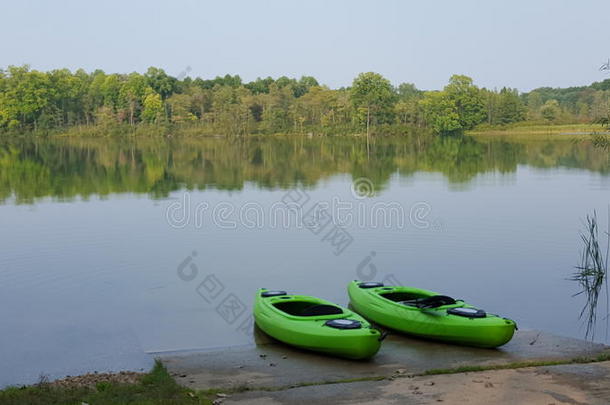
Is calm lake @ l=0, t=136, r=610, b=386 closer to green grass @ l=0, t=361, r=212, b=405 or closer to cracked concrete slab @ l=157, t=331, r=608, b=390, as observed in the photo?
cracked concrete slab @ l=157, t=331, r=608, b=390

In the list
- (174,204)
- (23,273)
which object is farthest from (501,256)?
(174,204)

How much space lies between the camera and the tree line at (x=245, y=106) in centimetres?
9025

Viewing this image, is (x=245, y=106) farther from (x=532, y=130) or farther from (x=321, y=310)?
(x=321, y=310)

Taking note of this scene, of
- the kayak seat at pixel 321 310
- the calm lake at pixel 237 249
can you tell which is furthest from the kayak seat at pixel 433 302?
the calm lake at pixel 237 249

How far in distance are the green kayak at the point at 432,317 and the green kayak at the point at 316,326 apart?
1.10 meters

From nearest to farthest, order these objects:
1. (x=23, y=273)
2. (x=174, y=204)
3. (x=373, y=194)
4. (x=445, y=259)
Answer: (x=23, y=273) → (x=445, y=259) → (x=174, y=204) → (x=373, y=194)

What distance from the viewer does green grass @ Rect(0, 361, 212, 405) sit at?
7659 millimetres

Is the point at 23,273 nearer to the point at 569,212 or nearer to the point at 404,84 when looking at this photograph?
the point at 569,212

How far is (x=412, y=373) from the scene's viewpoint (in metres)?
9.67

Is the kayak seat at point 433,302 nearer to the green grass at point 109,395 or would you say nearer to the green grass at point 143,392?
the green grass at point 143,392

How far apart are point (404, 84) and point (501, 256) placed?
387 ft

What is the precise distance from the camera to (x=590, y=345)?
37.4ft

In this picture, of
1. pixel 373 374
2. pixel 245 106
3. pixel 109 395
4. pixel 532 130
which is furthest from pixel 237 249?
pixel 532 130

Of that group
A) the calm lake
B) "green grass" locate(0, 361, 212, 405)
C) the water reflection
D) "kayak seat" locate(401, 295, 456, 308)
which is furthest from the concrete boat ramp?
the water reflection
